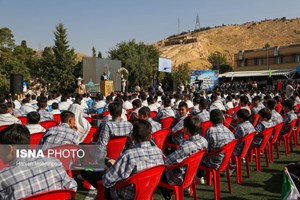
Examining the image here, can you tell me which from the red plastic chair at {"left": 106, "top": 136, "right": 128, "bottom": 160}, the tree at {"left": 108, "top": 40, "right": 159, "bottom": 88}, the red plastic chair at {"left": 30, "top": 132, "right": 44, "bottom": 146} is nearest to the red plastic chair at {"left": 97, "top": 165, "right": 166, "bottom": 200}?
the red plastic chair at {"left": 106, "top": 136, "right": 128, "bottom": 160}

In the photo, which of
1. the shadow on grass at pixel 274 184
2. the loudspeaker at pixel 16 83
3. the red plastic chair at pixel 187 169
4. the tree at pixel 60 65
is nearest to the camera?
the red plastic chair at pixel 187 169

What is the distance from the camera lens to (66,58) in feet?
123

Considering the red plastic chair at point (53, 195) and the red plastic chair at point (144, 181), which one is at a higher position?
the red plastic chair at point (53, 195)

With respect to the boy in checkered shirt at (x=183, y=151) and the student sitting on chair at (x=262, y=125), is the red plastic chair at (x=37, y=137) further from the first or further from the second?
the student sitting on chair at (x=262, y=125)

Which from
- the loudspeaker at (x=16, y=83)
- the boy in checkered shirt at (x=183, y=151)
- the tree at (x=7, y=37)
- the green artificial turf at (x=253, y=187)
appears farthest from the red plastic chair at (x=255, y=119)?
the tree at (x=7, y=37)

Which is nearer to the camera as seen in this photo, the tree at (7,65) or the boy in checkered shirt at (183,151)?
the boy in checkered shirt at (183,151)

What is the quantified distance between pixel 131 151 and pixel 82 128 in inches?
121

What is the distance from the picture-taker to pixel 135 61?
155ft

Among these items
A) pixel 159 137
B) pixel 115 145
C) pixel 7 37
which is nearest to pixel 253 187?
pixel 159 137

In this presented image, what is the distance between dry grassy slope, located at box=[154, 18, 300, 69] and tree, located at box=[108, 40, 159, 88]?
115ft

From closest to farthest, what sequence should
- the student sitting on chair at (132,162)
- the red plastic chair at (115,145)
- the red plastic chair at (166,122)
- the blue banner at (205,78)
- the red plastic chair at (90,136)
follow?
1. the student sitting on chair at (132,162)
2. the red plastic chair at (115,145)
3. the red plastic chair at (90,136)
4. the red plastic chair at (166,122)
5. the blue banner at (205,78)

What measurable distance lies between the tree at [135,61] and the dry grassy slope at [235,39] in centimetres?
3499

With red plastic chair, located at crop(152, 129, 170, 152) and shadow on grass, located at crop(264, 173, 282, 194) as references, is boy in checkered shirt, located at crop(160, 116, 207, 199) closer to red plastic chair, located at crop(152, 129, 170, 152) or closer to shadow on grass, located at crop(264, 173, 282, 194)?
red plastic chair, located at crop(152, 129, 170, 152)

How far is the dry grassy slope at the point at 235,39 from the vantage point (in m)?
91.9
